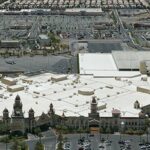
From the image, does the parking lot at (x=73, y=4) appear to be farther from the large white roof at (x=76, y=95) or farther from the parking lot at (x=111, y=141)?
the parking lot at (x=111, y=141)

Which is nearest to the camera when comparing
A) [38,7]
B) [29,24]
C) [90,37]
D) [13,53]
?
[13,53]

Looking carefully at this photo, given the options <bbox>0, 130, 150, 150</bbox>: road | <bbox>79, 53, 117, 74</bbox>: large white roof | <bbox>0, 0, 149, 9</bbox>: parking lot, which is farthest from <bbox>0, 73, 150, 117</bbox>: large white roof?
<bbox>0, 0, 149, 9</bbox>: parking lot

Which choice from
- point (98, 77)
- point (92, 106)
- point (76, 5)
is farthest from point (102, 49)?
point (76, 5)

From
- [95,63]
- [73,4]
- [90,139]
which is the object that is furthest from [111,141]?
[73,4]

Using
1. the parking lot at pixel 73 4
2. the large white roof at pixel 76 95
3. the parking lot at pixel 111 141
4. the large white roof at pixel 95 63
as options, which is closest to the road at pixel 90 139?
the parking lot at pixel 111 141

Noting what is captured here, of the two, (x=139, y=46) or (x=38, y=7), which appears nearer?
(x=139, y=46)

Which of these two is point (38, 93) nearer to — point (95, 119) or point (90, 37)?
point (95, 119)

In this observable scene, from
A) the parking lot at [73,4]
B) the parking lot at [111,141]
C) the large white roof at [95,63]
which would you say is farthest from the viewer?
the parking lot at [73,4]

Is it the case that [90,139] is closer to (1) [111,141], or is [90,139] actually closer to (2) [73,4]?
(1) [111,141]

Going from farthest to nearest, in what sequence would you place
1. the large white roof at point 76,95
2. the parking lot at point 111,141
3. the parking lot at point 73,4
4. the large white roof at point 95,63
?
the parking lot at point 73,4 < the large white roof at point 95,63 < the large white roof at point 76,95 < the parking lot at point 111,141
